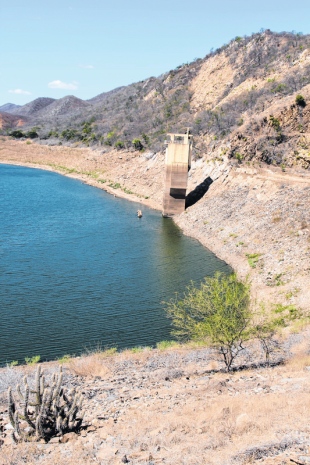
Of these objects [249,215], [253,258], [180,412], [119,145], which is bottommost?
[180,412]

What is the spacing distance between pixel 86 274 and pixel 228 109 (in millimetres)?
48893

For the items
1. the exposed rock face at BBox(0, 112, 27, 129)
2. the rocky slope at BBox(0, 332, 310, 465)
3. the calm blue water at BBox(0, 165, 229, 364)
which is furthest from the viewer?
the exposed rock face at BBox(0, 112, 27, 129)

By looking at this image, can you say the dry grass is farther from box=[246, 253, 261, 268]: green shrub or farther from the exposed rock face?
the exposed rock face

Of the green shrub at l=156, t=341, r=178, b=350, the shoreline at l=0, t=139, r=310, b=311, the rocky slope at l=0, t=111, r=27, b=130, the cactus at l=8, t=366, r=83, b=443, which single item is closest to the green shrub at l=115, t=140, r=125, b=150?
the shoreline at l=0, t=139, r=310, b=311

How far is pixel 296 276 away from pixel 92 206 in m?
36.0

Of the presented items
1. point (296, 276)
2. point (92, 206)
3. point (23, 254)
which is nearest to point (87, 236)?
point (23, 254)

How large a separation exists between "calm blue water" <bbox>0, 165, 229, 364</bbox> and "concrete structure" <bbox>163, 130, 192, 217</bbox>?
8.52 ft

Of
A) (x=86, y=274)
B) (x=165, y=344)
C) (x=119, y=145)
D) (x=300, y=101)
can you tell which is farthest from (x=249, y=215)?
(x=119, y=145)

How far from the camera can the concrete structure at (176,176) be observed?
56.4m

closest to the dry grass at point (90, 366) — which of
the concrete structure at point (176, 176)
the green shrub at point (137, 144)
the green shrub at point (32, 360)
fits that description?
the green shrub at point (32, 360)

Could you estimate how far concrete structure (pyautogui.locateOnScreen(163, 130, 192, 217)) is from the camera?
56.4 m

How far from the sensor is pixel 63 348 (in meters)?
23.2

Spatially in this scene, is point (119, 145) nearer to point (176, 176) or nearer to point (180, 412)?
point (176, 176)

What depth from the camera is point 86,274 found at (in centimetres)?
3381
